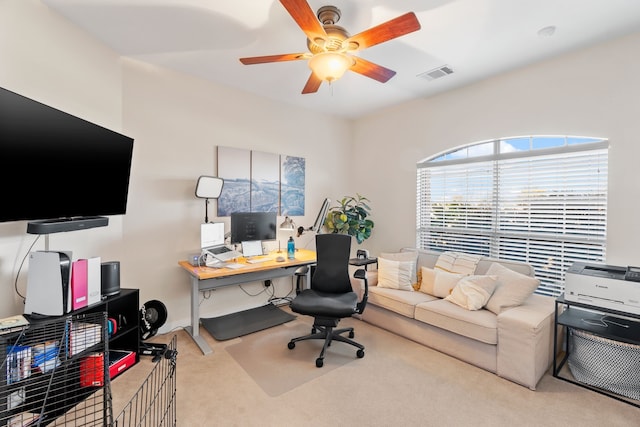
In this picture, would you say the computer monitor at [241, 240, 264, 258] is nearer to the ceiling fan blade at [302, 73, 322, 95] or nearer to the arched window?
the ceiling fan blade at [302, 73, 322, 95]

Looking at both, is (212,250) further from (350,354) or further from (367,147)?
(367,147)

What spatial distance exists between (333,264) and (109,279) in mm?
2002

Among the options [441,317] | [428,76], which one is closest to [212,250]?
[441,317]

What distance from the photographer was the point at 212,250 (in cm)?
315

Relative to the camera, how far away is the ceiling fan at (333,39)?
65.3 inches

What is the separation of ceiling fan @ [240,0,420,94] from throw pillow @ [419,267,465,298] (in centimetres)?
209

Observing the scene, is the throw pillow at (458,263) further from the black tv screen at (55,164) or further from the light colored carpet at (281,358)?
the black tv screen at (55,164)

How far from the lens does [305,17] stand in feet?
5.48

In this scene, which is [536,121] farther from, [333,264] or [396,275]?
[333,264]

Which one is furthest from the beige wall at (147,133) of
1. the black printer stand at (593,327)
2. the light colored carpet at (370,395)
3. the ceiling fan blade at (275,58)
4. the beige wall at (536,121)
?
the black printer stand at (593,327)

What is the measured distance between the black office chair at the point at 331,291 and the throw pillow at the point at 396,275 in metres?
0.49

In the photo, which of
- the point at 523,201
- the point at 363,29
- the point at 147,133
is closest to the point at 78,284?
the point at 147,133

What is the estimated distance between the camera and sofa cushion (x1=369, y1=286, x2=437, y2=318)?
2.96 metres

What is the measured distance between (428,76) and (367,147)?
1.61 meters
